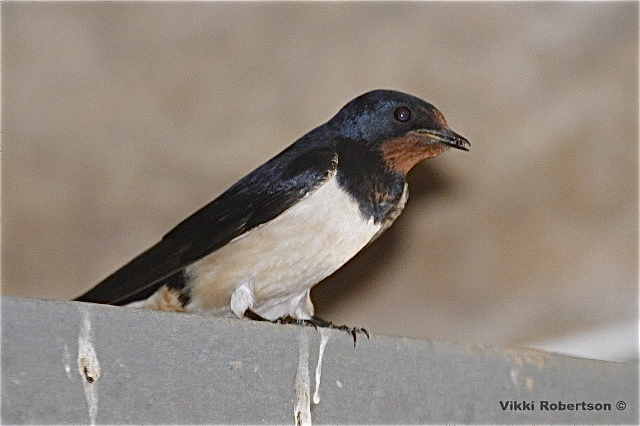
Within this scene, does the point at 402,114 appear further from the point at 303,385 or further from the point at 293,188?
the point at 303,385

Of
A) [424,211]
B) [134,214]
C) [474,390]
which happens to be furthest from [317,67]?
[474,390]

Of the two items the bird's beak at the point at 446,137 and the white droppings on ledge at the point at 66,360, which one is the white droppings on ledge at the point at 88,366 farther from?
the bird's beak at the point at 446,137

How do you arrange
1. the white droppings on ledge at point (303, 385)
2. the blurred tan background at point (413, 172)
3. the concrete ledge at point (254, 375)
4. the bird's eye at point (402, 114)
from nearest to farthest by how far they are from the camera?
1. the concrete ledge at point (254, 375)
2. the white droppings on ledge at point (303, 385)
3. the bird's eye at point (402, 114)
4. the blurred tan background at point (413, 172)

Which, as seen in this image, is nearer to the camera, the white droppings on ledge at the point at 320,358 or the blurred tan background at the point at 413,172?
the white droppings on ledge at the point at 320,358

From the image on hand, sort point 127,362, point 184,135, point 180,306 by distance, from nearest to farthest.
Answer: point 127,362 → point 180,306 → point 184,135

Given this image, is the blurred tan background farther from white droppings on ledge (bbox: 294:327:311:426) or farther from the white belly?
white droppings on ledge (bbox: 294:327:311:426)

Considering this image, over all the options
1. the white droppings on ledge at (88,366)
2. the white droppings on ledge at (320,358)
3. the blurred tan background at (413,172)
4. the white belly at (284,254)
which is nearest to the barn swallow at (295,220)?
the white belly at (284,254)

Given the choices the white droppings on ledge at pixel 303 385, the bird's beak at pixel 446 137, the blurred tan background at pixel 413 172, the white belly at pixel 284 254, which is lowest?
the white droppings on ledge at pixel 303 385

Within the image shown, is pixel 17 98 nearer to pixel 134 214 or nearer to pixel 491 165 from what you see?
pixel 134 214

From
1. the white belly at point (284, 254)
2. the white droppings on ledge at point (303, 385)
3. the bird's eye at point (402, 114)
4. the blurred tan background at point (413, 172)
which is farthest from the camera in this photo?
the blurred tan background at point (413, 172)
